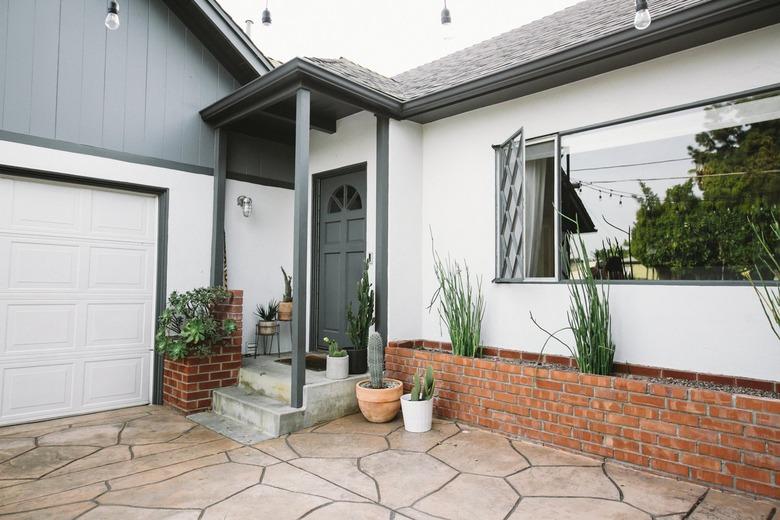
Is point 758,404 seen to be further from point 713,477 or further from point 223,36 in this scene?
point 223,36

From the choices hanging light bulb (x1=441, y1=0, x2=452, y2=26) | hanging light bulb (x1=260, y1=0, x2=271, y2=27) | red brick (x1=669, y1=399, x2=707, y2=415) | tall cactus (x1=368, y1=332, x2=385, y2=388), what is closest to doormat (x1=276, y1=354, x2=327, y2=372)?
tall cactus (x1=368, y1=332, x2=385, y2=388)

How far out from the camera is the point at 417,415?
11.1ft

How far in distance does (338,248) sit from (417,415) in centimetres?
220

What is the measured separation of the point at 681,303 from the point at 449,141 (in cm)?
236

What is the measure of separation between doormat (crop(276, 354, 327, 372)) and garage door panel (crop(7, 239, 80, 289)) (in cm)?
192

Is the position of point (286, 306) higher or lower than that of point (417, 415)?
higher

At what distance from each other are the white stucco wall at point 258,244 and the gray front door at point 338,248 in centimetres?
43

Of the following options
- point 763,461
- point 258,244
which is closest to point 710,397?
point 763,461

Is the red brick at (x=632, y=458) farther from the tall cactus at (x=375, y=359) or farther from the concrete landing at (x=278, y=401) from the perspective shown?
the concrete landing at (x=278, y=401)

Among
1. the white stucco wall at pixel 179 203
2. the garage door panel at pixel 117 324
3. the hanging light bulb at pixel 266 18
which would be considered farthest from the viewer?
the hanging light bulb at pixel 266 18

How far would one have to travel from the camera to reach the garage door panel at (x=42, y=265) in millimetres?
3615

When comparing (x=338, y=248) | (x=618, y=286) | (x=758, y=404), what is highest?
(x=338, y=248)

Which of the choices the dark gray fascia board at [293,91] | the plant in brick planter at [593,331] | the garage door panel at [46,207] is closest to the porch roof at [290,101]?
the dark gray fascia board at [293,91]

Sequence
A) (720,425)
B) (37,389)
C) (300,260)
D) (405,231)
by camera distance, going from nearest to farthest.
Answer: (720,425) < (300,260) < (37,389) < (405,231)
